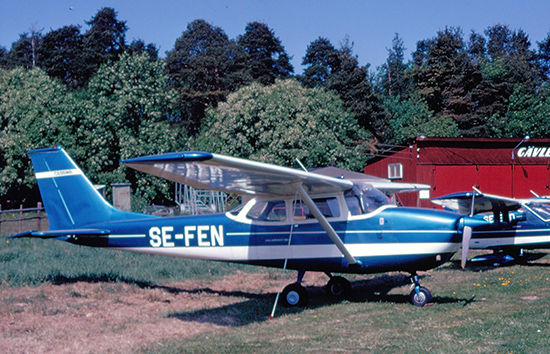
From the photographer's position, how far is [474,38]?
8131cm

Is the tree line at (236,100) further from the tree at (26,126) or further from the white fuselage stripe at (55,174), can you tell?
the white fuselage stripe at (55,174)

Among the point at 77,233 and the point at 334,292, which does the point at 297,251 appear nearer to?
the point at 334,292

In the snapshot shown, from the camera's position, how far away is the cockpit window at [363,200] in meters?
8.57

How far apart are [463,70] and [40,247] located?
4571 centimetres

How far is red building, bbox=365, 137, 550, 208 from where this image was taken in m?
24.0

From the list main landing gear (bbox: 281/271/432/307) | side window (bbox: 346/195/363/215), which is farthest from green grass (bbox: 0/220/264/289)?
side window (bbox: 346/195/363/215)

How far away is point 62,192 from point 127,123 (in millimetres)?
25720

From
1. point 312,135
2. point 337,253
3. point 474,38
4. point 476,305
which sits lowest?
point 476,305

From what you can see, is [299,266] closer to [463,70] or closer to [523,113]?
[523,113]

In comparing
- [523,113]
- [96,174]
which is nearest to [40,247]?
[96,174]

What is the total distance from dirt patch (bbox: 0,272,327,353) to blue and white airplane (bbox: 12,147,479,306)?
0.91 meters

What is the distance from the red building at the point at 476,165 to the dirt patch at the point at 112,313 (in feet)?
46.6

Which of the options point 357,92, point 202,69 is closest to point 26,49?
point 202,69

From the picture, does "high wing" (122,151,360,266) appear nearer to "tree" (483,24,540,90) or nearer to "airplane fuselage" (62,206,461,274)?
"airplane fuselage" (62,206,461,274)
